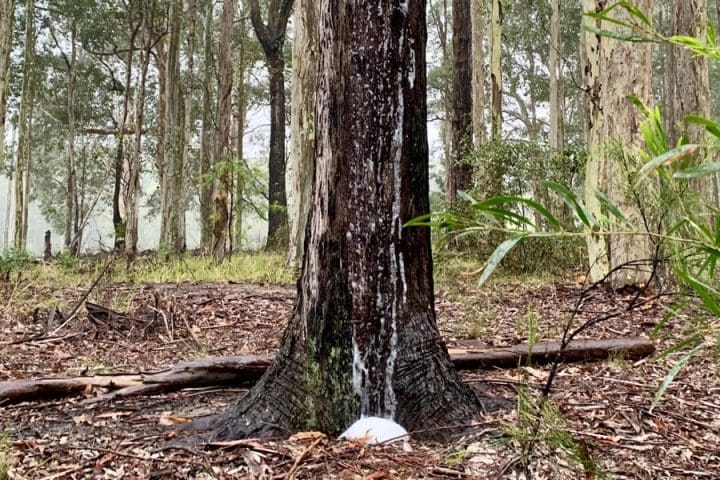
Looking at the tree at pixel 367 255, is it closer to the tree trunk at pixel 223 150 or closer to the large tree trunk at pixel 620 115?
the large tree trunk at pixel 620 115

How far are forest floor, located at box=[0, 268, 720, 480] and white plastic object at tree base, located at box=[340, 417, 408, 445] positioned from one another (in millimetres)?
54

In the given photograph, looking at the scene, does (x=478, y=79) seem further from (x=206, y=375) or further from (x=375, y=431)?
(x=375, y=431)

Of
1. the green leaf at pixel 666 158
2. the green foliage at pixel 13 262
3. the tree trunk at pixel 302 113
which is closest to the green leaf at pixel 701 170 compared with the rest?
the green leaf at pixel 666 158

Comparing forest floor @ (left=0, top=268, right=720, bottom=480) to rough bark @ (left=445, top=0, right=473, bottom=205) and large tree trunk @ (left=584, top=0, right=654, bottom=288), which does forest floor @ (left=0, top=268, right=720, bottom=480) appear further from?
rough bark @ (left=445, top=0, right=473, bottom=205)

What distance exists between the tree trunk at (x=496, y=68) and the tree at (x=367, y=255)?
7619 mm

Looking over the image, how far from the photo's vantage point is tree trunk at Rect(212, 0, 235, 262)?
31.4ft

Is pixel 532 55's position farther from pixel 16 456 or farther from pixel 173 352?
pixel 16 456

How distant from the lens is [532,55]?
2241 centimetres

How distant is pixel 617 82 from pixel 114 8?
52.7ft

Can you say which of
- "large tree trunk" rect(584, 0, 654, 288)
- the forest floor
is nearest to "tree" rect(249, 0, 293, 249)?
"large tree trunk" rect(584, 0, 654, 288)

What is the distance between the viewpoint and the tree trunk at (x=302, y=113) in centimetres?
771

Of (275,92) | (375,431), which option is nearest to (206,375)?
(375,431)

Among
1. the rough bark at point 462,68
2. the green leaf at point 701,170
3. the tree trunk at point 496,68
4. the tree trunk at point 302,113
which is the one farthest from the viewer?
the rough bark at point 462,68

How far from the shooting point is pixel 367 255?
190 cm
